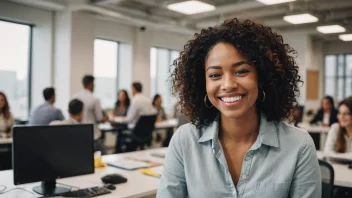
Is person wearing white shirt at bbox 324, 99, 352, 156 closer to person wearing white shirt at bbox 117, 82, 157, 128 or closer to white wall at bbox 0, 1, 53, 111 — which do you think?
person wearing white shirt at bbox 117, 82, 157, 128

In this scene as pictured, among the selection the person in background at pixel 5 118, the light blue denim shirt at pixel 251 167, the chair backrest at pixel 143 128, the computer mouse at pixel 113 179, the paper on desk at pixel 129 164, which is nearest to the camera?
the light blue denim shirt at pixel 251 167

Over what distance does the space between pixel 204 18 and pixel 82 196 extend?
6.79 m

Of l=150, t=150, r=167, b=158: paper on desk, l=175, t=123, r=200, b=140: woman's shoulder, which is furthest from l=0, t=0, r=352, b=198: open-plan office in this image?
l=175, t=123, r=200, b=140: woman's shoulder

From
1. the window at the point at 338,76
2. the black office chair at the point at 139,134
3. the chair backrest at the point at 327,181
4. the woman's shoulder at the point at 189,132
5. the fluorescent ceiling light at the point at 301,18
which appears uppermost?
the fluorescent ceiling light at the point at 301,18

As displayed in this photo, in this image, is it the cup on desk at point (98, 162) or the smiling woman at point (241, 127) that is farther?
the cup on desk at point (98, 162)

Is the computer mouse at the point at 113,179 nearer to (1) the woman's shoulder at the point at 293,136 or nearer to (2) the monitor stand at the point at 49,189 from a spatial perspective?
(2) the monitor stand at the point at 49,189

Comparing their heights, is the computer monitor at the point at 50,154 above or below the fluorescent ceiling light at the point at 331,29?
below

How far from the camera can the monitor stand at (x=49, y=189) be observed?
2030 mm

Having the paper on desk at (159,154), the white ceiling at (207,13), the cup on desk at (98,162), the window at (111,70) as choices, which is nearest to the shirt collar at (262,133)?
the cup on desk at (98,162)

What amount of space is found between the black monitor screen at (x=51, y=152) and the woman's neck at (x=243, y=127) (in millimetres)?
1167

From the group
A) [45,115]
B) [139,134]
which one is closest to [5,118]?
[45,115]

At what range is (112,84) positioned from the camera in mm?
8562

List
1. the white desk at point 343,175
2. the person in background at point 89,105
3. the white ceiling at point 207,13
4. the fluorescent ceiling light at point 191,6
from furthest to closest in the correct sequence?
the white ceiling at point 207,13 < the fluorescent ceiling light at point 191,6 < the person in background at point 89,105 < the white desk at point 343,175

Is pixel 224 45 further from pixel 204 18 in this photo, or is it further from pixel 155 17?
pixel 204 18
